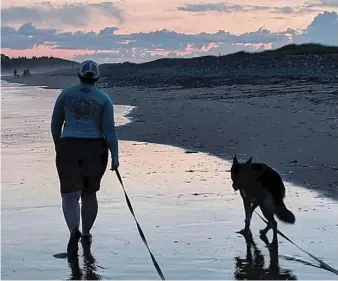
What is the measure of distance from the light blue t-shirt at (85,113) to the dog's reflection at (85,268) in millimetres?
913

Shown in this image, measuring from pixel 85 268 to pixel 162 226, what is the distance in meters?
1.39

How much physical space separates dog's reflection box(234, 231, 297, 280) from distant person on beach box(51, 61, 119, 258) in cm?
137

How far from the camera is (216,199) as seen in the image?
810cm

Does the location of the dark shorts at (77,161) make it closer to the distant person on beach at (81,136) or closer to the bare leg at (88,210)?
the distant person on beach at (81,136)

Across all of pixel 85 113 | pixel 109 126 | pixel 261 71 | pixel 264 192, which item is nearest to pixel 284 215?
pixel 264 192

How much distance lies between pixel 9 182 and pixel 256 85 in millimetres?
18799

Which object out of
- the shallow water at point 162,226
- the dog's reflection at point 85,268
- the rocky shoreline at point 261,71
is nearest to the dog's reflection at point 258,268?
the shallow water at point 162,226

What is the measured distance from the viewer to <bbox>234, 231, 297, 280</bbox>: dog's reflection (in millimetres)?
5398

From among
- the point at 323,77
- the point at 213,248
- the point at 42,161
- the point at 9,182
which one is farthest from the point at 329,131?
the point at 323,77

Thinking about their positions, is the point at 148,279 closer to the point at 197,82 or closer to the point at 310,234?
the point at 310,234

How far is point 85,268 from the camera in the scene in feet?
18.6

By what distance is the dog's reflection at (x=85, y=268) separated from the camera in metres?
5.44

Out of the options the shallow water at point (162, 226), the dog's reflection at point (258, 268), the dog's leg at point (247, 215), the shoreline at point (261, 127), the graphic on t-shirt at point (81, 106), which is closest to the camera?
the dog's reflection at point (258, 268)

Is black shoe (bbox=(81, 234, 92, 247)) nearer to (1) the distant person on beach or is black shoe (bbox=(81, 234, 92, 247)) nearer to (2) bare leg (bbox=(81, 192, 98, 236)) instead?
(2) bare leg (bbox=(81, 192, 98, 236))
